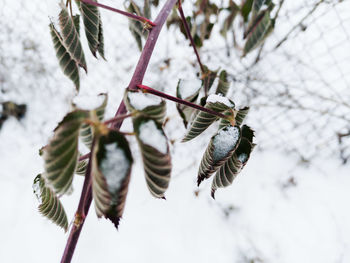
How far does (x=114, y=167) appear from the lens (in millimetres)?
205

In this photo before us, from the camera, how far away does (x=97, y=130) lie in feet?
→ 0.70

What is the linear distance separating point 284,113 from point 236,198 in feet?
1.42

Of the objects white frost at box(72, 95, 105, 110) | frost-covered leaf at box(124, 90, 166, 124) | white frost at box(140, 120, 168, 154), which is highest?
frost-covered leaf at box(124, 90, 166, 124)

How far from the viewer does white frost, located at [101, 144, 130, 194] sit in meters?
0.20

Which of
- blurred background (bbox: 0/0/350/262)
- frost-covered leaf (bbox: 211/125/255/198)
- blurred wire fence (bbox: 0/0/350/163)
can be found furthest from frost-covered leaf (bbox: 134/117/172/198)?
blurred wire fence (bbox: 0/0/350/163)

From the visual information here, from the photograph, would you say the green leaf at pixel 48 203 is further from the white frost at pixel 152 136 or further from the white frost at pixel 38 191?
the white frost at pixel 152 136

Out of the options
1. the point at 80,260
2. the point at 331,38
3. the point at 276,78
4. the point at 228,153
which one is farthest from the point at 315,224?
the point at 228,153

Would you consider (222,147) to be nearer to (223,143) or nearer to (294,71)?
(223,143)

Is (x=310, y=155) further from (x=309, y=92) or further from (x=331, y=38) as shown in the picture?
(x=331, y=38)

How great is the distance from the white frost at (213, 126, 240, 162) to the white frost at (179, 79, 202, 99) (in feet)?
0.44

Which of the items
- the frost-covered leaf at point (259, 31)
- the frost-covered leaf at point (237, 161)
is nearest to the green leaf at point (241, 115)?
the frost-covered leaf at point (237, 161)

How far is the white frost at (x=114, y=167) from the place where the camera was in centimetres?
20

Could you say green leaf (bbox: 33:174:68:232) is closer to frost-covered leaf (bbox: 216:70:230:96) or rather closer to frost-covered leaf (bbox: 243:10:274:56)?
frost-covered leaf (bbox: 216:70:230:96)

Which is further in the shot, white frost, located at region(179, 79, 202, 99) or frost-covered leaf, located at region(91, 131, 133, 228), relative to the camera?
white frost, located at region(179, 79, 202, 99)
